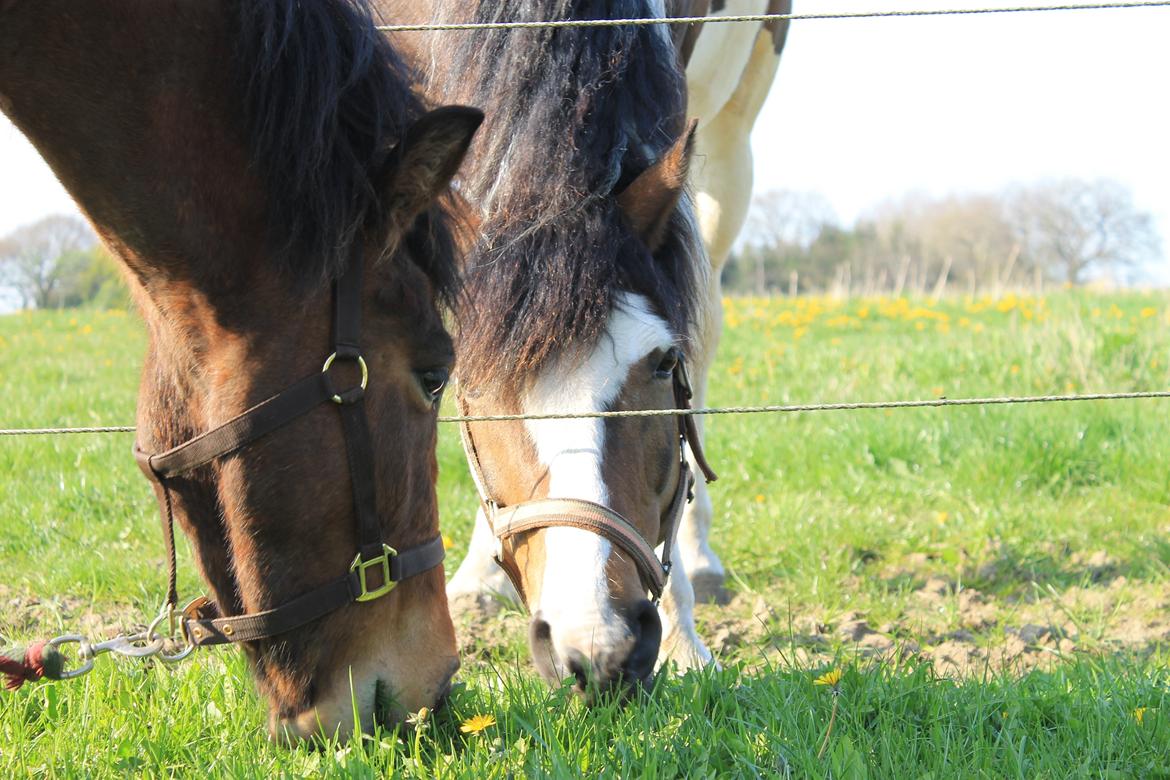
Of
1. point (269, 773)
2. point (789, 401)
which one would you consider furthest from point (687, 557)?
point (789, 401)

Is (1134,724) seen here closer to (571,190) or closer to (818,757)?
(818,757)

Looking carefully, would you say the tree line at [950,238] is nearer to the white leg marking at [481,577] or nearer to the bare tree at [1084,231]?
the bare tree at [1084,231]

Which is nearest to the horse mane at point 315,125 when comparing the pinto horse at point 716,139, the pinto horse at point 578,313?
the pinto horse at point 578,313

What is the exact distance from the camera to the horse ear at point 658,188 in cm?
251

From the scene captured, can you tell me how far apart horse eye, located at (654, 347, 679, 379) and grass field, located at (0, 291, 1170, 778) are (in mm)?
741

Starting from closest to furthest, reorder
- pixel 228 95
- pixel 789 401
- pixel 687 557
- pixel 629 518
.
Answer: pixel 228 95 → pixel 629 518 → pixel 687 557 → pixel 789 401

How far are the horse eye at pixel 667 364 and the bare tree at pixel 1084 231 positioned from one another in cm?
4809

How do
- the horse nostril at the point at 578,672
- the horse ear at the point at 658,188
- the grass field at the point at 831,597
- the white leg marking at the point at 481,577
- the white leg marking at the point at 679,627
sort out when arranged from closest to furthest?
the grass field at the point at 831,597, the horse nostril at the point at 578,672, the horse ear at the point at 658,188, the white leg marking at the point at 679,627, the white leg marking at the point at 481,577

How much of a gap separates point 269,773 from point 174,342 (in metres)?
0.84

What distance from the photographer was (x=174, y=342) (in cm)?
179

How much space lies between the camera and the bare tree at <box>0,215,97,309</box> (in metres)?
4.50

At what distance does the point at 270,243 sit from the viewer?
5.75ft

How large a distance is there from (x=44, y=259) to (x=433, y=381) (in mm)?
4459

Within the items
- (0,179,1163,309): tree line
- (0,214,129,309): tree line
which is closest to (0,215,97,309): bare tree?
(0,214,129,309): tree line
